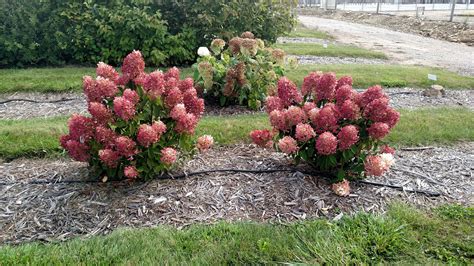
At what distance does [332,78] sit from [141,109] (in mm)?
1426

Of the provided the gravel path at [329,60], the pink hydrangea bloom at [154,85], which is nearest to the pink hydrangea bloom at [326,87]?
the pink hydrangea bloom at [154,85]

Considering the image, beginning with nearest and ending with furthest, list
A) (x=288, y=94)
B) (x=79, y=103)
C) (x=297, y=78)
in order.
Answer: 1. (x=288, y=94)
2. (x=79, y=103)
3. (x=297, y=78)

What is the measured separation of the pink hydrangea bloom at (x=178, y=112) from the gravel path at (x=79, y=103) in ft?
7.60

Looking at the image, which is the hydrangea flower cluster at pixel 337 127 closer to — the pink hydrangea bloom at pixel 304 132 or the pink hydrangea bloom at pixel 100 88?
the pink hydrangea bloom at pixel 304 132

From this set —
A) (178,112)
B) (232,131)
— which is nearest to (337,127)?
(178,112)

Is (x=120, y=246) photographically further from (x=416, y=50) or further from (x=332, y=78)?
(x=416, y=50)

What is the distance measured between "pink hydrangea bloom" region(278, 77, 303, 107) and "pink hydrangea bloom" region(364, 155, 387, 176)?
714mm

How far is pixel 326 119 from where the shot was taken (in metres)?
2.86

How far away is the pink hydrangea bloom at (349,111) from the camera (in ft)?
9.42

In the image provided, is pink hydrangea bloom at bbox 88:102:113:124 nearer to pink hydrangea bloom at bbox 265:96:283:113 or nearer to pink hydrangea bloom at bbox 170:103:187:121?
pink hydrangea bloom at bbox 170:103:187:121

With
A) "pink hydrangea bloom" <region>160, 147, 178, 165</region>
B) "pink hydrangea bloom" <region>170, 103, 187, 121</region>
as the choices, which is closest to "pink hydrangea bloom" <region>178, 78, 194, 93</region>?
"pink hydrangea bloom" <region>170, 103, 187, 121</region>

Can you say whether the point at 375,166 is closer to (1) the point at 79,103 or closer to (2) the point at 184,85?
(2) the point at 184,85

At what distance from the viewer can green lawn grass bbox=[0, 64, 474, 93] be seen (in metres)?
6.14

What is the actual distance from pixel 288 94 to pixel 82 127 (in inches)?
60.7
